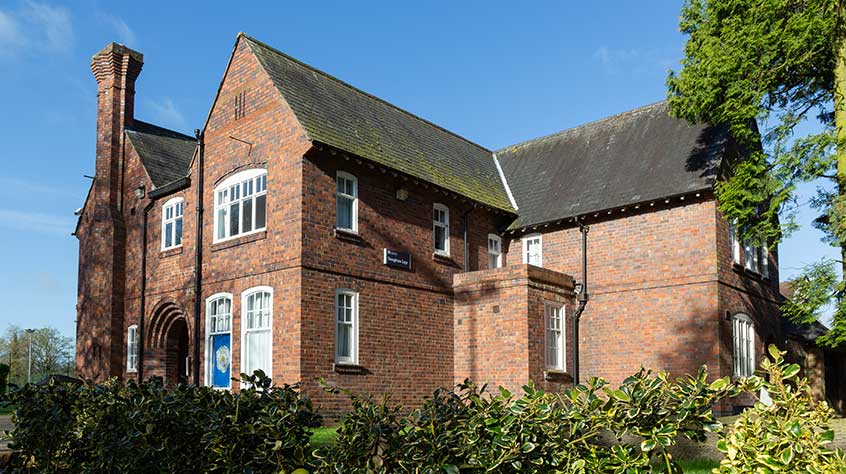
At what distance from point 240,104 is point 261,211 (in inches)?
136

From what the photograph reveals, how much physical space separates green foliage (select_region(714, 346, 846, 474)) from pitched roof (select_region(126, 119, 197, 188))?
22.7m

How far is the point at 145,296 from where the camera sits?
23203 millimetres

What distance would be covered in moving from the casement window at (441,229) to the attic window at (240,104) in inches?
248

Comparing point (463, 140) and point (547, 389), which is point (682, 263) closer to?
point (547, 389)

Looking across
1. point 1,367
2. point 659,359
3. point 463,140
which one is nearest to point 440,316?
point 659,359

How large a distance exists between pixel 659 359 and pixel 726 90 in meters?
7.72

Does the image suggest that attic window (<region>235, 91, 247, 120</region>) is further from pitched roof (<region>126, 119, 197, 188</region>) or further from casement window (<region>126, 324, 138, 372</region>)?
casement window (<region>126, 324, 138, 372</region>)

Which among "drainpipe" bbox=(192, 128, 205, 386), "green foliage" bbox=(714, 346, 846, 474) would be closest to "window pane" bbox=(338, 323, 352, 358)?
"drainpipe" bbox=(192, 128, 205, 386)

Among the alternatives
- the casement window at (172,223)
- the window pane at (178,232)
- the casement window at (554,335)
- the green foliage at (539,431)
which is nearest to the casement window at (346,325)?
the casement window at (554,335)

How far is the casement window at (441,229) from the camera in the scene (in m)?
21.7

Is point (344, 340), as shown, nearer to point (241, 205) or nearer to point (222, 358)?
point (222, 358)

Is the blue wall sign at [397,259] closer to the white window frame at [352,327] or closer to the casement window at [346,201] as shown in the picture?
the casement window at [346,201]

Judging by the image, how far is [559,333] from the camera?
71.2ft

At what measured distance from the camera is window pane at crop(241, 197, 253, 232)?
19.4m
